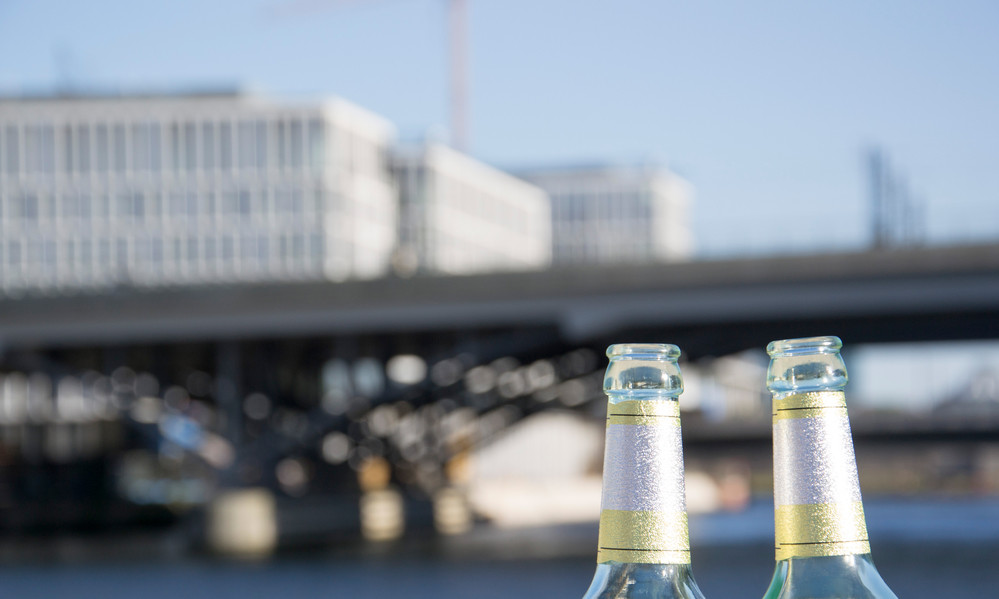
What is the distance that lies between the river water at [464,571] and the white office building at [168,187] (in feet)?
185

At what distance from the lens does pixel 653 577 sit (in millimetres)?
1652

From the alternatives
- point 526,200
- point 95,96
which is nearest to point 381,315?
point 95,96

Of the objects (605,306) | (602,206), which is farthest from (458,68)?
(605,306)

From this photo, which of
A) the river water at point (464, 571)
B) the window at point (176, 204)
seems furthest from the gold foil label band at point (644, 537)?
the window at point (176, 204)

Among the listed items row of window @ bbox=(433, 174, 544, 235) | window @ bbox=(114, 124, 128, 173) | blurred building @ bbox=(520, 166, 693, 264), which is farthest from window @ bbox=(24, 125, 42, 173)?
blurred building @ bbox=(520, 166, 693, 264)

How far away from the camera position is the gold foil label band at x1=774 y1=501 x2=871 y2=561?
1.61 m

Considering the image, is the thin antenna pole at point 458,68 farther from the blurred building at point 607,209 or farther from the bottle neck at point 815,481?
the bottle neck at point 815,481

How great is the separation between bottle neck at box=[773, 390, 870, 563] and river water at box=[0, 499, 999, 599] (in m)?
25.5

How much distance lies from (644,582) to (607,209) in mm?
142897

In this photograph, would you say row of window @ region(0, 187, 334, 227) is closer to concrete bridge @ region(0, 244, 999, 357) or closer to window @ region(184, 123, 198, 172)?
window @ region(184, 123, 198, 172)

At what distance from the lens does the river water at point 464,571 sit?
30078 millimetres

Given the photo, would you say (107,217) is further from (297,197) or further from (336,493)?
(336,493)

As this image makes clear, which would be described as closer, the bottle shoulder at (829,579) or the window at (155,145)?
the bottle shoulder at (829,579)

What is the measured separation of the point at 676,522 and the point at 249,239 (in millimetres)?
104277
